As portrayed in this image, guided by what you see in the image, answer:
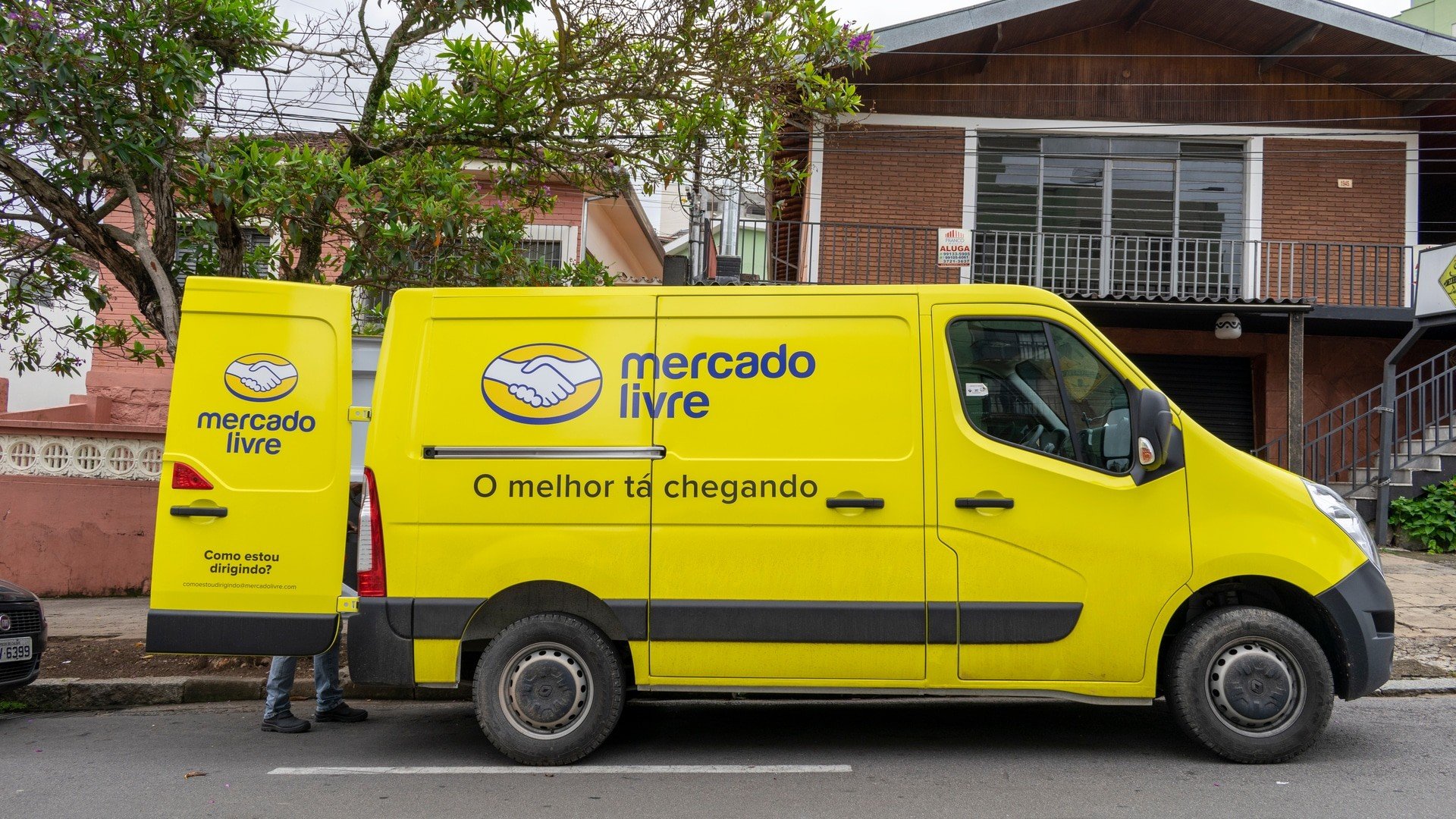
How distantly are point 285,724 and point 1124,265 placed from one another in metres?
11.1

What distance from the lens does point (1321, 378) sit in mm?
13492

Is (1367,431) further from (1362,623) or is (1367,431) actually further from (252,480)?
(252,480)

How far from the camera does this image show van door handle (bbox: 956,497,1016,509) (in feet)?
16.1

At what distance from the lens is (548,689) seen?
5.06 m

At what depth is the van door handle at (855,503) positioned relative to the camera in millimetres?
4918

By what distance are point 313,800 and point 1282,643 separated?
449 cm

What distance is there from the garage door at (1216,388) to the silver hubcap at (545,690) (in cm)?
1066

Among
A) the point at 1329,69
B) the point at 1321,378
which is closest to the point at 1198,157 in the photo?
the point at 1329,69

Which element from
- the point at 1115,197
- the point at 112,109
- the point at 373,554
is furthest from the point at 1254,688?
the point at 1115,197

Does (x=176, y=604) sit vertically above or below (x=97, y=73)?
below

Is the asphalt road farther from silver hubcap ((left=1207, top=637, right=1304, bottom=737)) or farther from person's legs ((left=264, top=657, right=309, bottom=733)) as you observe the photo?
silver hubcap ((left=1207, top=637, right=1304, bottom=737))

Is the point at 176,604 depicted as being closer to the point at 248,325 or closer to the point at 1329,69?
the point at 248,325

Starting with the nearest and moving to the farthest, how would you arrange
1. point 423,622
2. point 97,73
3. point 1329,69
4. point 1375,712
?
point 423,622
point 1375,712
point 97,73
point 1329,69

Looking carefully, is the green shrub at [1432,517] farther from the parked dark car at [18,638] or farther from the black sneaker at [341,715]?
the parked dark car at [18,638]
